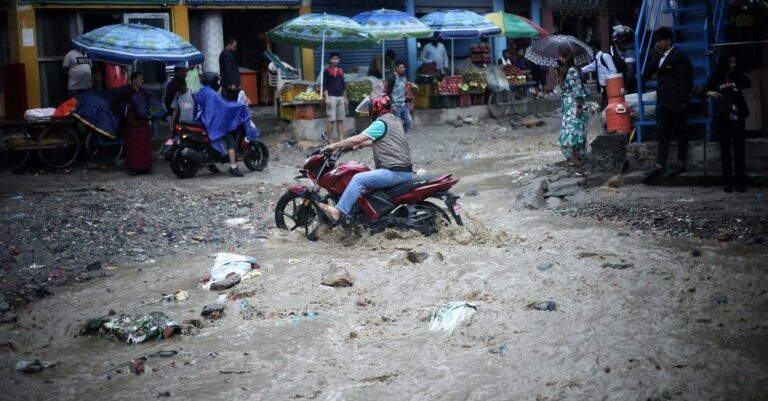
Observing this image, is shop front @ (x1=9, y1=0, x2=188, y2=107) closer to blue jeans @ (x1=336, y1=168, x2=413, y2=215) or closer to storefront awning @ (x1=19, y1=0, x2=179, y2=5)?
storefront awning @ (x1=19, y1=0, x2=179, y2=5)

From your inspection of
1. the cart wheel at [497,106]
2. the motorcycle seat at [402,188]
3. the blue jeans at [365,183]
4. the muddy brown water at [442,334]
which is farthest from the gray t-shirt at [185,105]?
the cart wheel at [497,106]

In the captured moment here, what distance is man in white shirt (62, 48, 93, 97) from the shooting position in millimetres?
15648

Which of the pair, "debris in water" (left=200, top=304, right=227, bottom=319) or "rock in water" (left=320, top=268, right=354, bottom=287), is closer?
Answer: "debris in water" (left=200, top=304, right=227, bottom=319)

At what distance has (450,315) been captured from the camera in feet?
20.9

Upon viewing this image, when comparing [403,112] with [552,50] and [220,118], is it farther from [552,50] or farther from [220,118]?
[220,118]

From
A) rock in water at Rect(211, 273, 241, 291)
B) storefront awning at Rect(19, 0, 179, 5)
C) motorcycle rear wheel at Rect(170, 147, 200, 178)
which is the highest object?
storefront awning at Rect(19, 0, 179, 5)

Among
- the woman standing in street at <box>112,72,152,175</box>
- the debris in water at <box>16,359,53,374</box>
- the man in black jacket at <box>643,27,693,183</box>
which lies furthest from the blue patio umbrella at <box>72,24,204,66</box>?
the debris in water at <box>16,359,53,374</box>

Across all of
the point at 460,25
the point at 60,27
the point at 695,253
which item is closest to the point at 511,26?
the point at 460,25

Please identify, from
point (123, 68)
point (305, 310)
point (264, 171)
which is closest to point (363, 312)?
point (305, 310)

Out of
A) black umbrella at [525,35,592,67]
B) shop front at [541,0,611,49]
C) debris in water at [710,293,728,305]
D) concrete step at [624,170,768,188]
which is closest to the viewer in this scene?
debris in water at [710,293,728,305]

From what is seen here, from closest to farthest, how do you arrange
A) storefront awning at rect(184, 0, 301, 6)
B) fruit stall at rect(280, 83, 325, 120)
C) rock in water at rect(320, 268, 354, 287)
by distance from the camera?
rock in water at rect(320, 268, 354, 287)
storefront awning at rect(184, 0, 301, 6)
fruit stall at rect(280, 83, 325, 120)

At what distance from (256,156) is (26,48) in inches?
198

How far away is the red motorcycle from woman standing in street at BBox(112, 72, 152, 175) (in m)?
6.30

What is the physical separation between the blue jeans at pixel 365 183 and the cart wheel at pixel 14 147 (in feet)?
25.9
